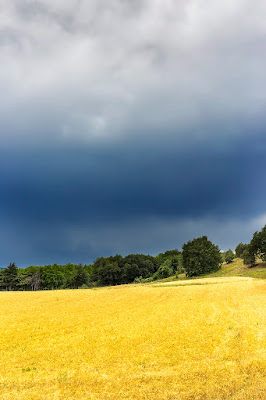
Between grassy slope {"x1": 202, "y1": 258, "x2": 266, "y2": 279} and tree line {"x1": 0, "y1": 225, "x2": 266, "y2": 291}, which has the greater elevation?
tree line {"x1": 0, "y1": 225, "x2": 266, "y2": 291}

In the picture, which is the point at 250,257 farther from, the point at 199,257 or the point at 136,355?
the point at 136,355

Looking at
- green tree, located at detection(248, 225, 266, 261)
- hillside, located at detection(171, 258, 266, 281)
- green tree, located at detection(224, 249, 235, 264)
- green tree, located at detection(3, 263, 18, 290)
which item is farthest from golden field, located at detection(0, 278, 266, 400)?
green tree, located at detection(3, 263, 18, 290)

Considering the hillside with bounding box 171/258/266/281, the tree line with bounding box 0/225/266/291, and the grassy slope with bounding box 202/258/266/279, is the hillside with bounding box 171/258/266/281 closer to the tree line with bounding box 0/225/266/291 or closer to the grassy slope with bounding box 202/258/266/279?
the grassy slope with bounding box 202/258/266/279

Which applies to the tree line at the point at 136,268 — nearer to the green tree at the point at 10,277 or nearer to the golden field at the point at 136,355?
the green tree at the point at 10,277

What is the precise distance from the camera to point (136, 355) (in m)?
13.9

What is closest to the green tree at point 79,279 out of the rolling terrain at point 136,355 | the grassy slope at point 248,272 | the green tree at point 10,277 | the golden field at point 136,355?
the green tree at point 10,277

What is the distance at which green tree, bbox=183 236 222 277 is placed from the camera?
3204 inches

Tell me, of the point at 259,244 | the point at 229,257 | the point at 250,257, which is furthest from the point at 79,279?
the point at 259,244

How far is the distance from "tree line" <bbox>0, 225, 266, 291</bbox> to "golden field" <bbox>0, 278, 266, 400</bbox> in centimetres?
6040

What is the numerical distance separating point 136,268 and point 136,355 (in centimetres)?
10612

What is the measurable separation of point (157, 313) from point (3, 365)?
14418 mm

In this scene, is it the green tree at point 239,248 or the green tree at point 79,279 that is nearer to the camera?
the green tree at point 79,279

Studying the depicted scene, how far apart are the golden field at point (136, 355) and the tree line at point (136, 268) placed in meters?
60.4

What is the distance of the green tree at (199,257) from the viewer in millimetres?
81375
